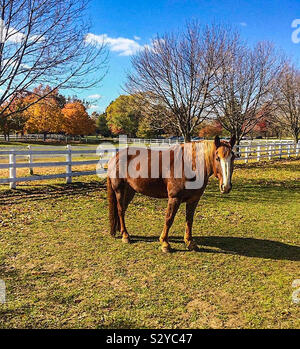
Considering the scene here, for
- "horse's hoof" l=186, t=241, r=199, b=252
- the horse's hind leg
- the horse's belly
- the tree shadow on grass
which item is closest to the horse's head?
the horse's belly

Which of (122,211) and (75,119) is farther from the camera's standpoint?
(75,119)

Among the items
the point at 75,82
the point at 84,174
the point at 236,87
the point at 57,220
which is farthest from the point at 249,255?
the point at 236,87

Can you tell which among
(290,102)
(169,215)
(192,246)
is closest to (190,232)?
(192,246)

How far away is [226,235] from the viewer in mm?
5336

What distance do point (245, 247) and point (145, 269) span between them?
189 centimetres

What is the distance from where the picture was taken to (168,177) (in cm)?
438

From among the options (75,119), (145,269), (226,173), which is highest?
(75,119)

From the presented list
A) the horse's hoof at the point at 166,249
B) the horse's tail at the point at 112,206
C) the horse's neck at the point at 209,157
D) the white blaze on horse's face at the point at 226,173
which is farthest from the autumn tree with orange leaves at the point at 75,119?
the white blaze on horse's face at the point at 226,173

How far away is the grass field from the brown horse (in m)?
0.54

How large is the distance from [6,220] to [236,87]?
12326 mm

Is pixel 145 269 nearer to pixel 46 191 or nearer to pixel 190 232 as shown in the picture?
pixel 190 232
